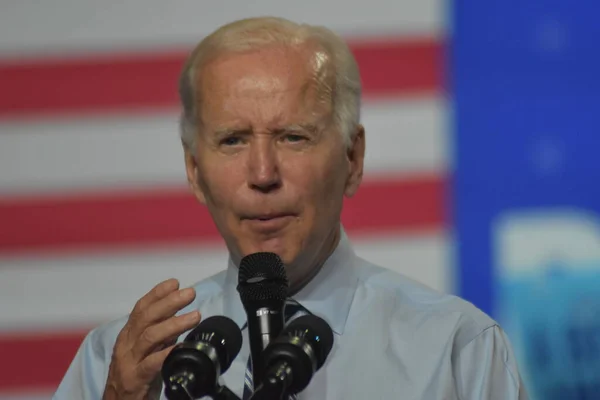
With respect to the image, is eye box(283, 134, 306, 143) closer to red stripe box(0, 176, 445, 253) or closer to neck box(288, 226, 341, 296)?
neck box(288, 226, 341, 296)

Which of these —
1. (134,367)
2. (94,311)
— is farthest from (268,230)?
(94,311)

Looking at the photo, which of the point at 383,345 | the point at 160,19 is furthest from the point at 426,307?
the point at 160,19

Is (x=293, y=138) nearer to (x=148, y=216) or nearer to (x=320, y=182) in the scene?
(x=320, y=182)

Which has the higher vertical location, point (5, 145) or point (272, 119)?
point (272, 119)

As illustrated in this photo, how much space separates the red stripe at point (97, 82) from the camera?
2.39m

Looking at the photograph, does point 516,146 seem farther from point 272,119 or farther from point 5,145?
point 5,145

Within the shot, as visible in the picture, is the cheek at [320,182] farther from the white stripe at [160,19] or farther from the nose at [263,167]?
the white stripe at [160,19]

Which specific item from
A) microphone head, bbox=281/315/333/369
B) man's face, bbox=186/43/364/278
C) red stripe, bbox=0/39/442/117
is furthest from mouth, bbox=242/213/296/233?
red stripe, bbox=0/39/442/117

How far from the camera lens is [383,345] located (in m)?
1.39

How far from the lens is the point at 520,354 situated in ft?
7.00

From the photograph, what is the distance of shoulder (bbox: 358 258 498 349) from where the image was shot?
4.47ft

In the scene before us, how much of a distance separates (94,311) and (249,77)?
1199 mm

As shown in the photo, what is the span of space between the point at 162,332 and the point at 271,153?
35 cm

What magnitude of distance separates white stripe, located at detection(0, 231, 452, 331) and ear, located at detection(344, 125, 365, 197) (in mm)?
772
